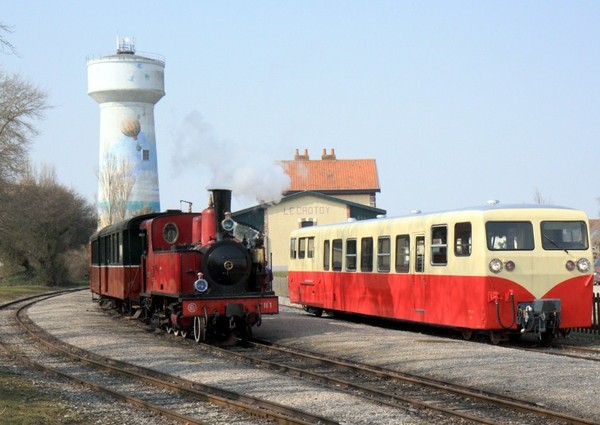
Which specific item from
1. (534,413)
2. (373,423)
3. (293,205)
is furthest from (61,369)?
(293,205)

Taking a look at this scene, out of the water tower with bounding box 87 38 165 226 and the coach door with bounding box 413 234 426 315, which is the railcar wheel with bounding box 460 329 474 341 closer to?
the coach door with bounding box 413 234 426 315

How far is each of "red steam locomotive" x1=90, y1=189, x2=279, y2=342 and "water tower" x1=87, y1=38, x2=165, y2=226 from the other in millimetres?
51175

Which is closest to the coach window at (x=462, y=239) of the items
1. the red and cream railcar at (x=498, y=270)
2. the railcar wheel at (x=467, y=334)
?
the red and cream railcar at (x=498, y=270)

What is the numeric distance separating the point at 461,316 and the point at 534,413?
7.45 meters

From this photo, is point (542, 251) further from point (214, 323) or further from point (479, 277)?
point (214, 323)

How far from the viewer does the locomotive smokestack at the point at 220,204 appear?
18.6 m

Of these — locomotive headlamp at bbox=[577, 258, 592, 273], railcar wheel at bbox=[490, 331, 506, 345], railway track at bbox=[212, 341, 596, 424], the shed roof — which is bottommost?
railway track at bbox=[212, 341, 596, 424]

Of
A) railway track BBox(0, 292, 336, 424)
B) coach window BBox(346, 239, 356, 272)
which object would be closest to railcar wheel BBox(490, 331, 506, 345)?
coach window BBox(346, 239, 356, 272)

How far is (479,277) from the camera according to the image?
1725cm

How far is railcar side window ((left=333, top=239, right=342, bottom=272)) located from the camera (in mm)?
24047

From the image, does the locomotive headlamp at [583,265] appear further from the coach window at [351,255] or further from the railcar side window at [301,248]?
the railcar side window at [301,248]

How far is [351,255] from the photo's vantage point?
916 inches

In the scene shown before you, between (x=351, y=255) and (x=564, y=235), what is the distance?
21.6 ft

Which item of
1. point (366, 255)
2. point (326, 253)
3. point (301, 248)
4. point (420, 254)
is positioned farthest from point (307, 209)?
point (420, 254)
